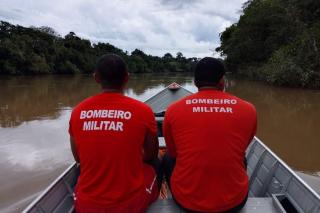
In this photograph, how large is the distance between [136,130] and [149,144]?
10.5 inches

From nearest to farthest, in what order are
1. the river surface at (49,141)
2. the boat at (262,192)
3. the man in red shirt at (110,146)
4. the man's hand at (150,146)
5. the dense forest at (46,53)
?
the man in red shirt at (110,146) → the man's hand at (150,146) → the boat at (262,192) → the river surface at (49,141) → the dense forest at (46,53)

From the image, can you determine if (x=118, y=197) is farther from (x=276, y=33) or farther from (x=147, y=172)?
(x=276, y=33)

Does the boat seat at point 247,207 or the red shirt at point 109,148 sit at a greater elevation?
the red shirt at point 109,148

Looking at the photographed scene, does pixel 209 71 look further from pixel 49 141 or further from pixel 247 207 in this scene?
pixel 49 141

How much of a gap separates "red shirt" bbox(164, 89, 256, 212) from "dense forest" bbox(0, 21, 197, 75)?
37.2 m

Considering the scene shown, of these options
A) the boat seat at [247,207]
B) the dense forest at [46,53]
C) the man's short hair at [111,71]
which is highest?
the man's short hair at [111,71]

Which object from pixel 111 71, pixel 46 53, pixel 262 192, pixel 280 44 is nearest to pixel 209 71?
pixel 111 71

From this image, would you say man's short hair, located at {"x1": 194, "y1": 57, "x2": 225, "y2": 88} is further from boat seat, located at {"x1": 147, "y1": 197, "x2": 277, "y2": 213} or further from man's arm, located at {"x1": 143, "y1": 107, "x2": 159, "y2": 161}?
boat seat, located at {"x1": 147, "y1": 197, "x2": 277, "y2": 213}

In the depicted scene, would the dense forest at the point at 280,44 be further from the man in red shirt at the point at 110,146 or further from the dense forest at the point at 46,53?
the dense forest at the point at 46,53

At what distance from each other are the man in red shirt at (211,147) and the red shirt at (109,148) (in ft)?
0.87

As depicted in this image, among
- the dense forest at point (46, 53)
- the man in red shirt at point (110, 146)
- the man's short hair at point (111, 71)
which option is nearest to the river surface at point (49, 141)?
the man in red shirt at point (110, 146)

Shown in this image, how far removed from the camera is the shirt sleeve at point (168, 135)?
2.35m

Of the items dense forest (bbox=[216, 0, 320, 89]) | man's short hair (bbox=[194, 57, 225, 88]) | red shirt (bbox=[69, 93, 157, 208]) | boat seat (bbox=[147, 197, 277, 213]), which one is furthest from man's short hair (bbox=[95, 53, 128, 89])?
dense forest (bbox=[216, 0, 320, 89])

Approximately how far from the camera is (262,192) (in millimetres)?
3240
